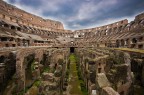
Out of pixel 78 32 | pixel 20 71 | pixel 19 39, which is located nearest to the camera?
pixel 20 71

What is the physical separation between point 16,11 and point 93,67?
4829 cm

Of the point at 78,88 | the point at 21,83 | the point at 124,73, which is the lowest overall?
the point at 78,88

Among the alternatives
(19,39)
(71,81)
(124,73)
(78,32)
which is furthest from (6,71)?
(78,32)

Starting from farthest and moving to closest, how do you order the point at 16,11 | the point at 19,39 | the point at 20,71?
the point at 16,11 → the point at 19,39 → the point at 20,71

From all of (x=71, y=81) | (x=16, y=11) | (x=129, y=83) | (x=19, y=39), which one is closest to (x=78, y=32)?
(x=16, y=11)

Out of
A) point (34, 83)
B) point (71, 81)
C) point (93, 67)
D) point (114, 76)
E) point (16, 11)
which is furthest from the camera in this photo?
point (16, 11)

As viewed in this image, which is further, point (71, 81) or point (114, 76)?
point (71, 81)

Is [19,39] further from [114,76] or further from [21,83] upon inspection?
[114,76]

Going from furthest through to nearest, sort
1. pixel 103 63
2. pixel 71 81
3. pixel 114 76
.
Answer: pixel 71 81 < pixel 103 63 < pixel 114 76

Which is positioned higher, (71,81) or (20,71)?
(20,71)

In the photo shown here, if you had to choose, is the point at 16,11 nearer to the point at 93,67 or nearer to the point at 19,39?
the point at 19,39

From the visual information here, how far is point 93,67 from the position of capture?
9367 mm

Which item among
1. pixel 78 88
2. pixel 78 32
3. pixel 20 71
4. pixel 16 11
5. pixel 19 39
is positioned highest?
pixel 16 11

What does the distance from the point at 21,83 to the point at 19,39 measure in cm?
2145
